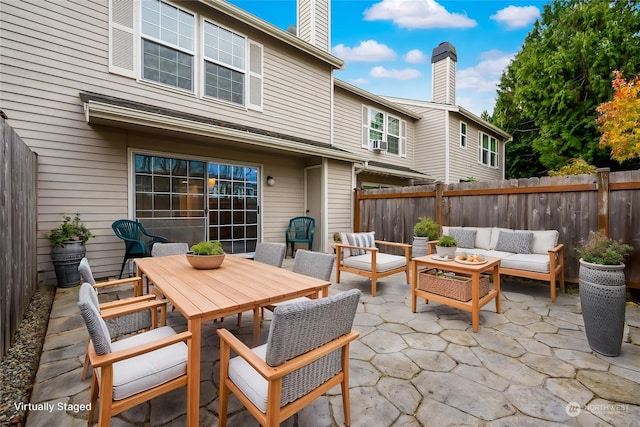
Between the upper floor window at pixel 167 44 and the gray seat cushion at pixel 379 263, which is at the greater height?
the upper floor window at pixel 167 44

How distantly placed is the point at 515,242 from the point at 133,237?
601cm

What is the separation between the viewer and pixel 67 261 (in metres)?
3.90

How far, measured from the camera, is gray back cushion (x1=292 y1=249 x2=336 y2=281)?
2391 mm

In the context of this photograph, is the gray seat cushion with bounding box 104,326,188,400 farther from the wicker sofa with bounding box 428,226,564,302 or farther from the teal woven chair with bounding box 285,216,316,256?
the teal woven chair with bounding box 285,216,316,256

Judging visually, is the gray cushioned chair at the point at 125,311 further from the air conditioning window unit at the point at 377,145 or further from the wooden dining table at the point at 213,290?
the air conditioning window unit at the point at 377,145

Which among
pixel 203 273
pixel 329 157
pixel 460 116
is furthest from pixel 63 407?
pixel 460 116

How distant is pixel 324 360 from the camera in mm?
1420

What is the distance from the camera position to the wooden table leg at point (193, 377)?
4.57ft

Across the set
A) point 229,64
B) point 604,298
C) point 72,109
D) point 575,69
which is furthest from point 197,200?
point 575,69

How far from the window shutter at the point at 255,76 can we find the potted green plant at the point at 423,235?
419 cm

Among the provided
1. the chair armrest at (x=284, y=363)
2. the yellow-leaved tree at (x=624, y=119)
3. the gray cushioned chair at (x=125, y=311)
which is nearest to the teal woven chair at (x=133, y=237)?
the gray cushioned chair at (x=125, y=311)

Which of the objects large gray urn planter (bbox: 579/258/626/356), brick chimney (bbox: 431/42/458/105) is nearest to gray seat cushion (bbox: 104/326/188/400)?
large gray urn planter (bbox: 579/258/626/356)

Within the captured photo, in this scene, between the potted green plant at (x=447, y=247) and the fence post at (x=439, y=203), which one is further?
the fence post at (x=439, y=203)

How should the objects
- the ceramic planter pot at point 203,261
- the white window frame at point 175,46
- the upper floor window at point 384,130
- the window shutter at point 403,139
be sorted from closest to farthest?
the ceramic planter pot at point 203,261 < the white window frame at point 175,46 < the upper floor window at point 384,130 < the window shutter at point 403,139
